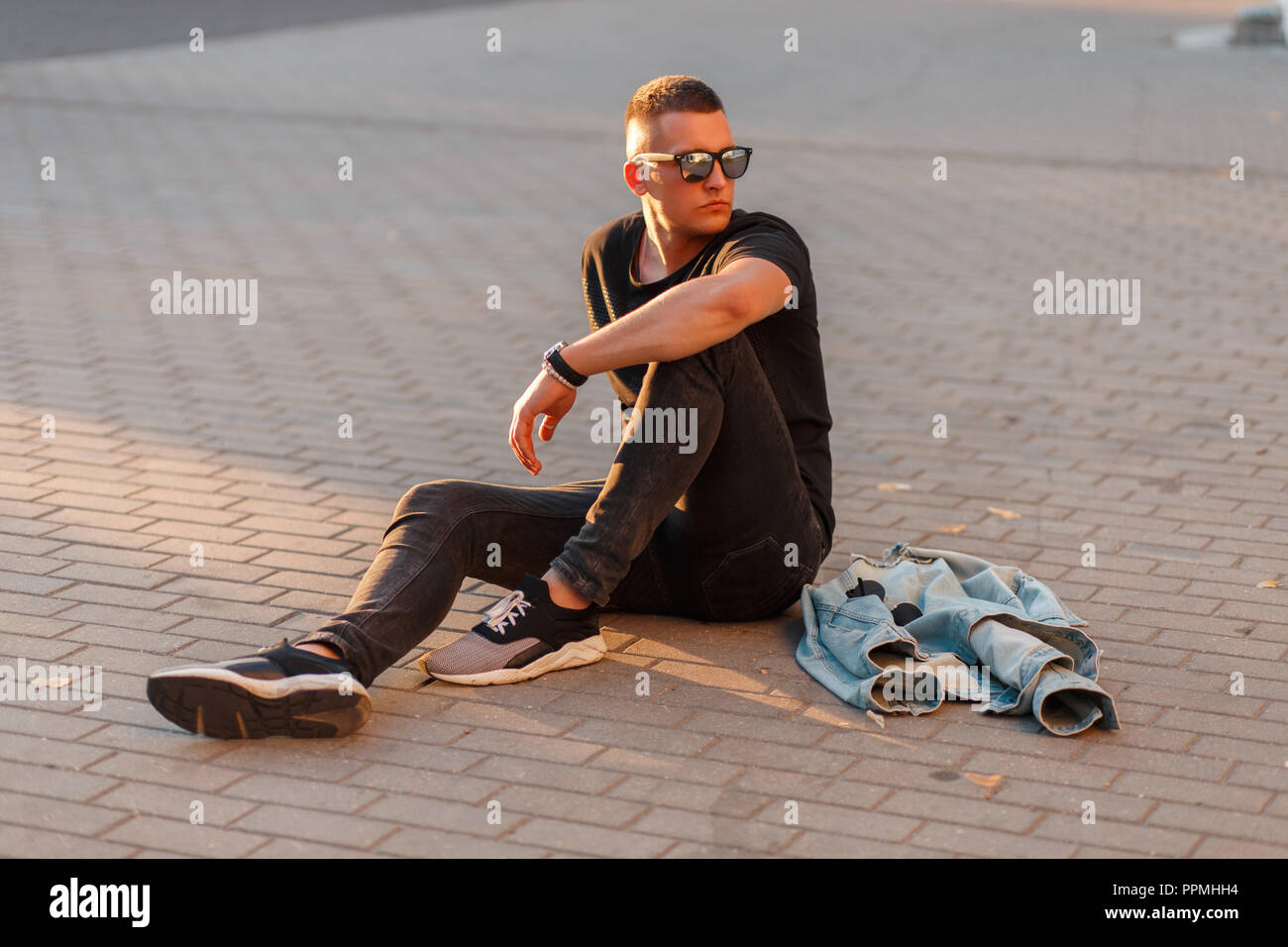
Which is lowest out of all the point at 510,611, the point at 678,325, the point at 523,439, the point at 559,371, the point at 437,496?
the point at 510,611

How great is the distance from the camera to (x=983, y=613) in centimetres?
404

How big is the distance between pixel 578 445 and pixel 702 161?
7.57 ft

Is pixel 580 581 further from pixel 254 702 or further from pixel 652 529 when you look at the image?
pixel 254 702

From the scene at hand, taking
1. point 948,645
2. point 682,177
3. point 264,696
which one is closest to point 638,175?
point 682,177

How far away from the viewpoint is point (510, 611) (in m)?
4.01

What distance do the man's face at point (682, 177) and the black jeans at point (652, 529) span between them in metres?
0.37

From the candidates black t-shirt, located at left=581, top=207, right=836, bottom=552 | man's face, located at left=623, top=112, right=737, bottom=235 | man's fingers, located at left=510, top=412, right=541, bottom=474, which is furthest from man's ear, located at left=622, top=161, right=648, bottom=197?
man's fingers, located at left=510, top=412, right=541, bottom=474

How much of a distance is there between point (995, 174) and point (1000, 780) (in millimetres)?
8880

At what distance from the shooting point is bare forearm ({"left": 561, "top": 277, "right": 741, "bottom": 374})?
3.81m

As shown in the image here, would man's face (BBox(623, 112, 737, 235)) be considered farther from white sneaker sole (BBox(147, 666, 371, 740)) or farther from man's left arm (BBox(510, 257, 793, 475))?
white sneaker sole (BBox(147, 666, 371, 740))

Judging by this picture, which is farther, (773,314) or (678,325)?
(773,314)
